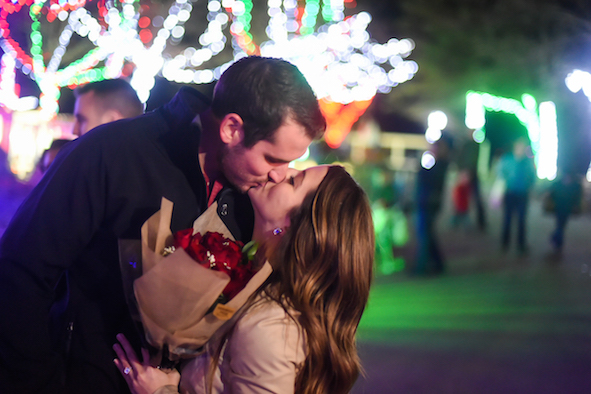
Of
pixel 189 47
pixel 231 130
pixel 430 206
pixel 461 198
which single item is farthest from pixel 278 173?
pixel 189 47

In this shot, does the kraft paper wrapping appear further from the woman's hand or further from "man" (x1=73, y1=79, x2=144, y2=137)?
"man" (x1=73, y1=79, x2=144, y2=137)

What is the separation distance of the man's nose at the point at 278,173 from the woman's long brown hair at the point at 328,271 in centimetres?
16

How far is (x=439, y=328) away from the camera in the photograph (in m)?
5.27

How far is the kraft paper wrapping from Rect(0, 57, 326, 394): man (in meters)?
0.30

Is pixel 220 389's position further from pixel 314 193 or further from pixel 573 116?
pixel 573 116

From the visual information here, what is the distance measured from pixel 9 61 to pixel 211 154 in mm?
12006

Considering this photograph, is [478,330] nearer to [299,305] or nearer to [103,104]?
[299,305]

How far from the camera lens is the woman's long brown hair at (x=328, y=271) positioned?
1839 millimetres

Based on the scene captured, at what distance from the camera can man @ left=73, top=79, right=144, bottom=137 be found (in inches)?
125

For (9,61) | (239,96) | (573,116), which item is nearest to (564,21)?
(573,116)

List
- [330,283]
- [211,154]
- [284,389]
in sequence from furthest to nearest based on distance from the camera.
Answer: [211,154] → [330,283] → [284,389]

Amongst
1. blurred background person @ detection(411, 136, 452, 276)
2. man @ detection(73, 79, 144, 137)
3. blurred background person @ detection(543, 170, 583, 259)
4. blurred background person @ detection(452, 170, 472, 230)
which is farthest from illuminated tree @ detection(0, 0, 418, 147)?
blurred background person @ detection(543, 170, 583, 259)

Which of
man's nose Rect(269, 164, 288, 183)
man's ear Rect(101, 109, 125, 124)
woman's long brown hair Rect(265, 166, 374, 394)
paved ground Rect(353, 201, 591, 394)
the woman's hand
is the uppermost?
man's ear Rect(101, 109, 125, 124)

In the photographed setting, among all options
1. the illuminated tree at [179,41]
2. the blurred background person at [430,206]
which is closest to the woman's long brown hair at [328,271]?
the blurred background person at [430,206]
